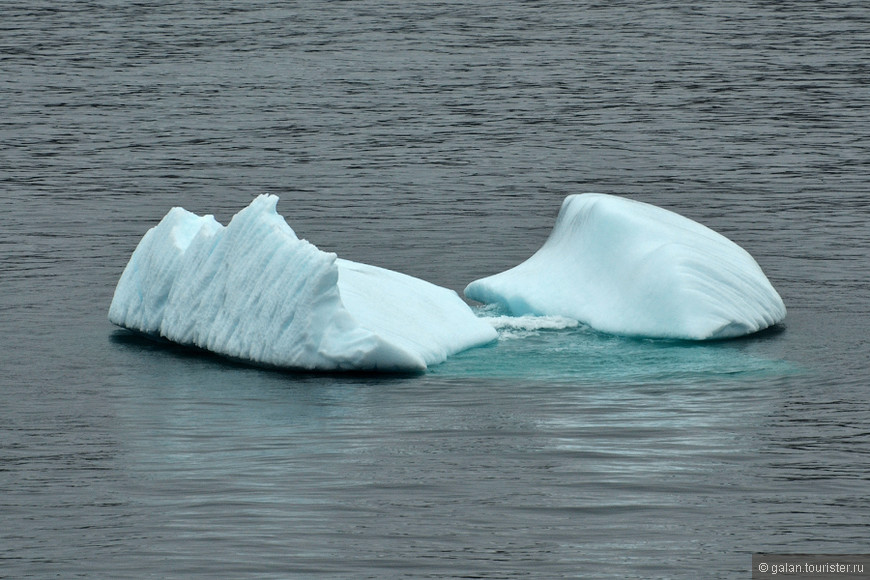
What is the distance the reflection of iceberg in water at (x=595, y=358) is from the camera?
18734mm

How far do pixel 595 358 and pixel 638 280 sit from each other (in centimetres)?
208

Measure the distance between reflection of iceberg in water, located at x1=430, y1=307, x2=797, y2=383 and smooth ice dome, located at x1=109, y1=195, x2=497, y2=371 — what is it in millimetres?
519

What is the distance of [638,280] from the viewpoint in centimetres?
2117

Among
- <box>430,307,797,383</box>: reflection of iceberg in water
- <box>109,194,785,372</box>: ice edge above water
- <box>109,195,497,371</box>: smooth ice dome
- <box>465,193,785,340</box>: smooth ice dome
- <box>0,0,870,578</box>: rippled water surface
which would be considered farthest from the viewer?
<box>465,193,785,340</box>: smooth ice dome

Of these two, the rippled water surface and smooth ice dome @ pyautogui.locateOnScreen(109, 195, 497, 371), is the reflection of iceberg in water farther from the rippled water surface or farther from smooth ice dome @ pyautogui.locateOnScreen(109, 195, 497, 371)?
smooth ice dome @ pyautogui.locateOnScreen(109, 195, 497, 371)

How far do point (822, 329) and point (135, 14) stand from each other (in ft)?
155

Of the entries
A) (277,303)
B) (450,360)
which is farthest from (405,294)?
(277,303)

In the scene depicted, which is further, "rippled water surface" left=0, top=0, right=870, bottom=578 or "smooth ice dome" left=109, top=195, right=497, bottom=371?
"smooth ice dome" left=109, top=195, right=497, bottom=371

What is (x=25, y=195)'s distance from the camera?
32.6 m

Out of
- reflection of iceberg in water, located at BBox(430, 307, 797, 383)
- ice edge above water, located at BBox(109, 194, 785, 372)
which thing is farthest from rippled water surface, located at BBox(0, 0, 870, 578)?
ice edge above water, located at BBox(109, 194, 785, 372)

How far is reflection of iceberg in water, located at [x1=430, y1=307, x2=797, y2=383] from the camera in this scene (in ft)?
61.5

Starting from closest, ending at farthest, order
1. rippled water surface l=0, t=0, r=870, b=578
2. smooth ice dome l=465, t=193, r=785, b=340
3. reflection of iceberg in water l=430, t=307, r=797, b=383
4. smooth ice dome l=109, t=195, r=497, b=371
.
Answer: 1. rippled water surface l=0, t=0, r=870, b=578
2. reflection of iceberg in water l=430, t=307, r=797, b=383
3. smooth ice dome l=109, t=195, r=497, b=371
4. smooth ice dome l=465, t=193, r=785, b=340

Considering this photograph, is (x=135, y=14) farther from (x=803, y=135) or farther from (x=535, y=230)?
(x=535, y=230)

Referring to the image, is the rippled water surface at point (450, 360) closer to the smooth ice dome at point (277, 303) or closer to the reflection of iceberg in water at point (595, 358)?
the reflection of iceberg in water at point (595, 358)
